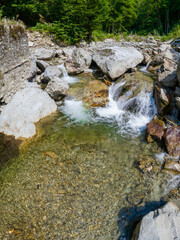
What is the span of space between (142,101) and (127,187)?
177 inches

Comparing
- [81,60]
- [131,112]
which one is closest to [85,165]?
[131,112]

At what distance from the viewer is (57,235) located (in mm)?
3023

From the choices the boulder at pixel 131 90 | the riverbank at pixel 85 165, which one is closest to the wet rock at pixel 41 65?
the riverbank at pixel 85 165

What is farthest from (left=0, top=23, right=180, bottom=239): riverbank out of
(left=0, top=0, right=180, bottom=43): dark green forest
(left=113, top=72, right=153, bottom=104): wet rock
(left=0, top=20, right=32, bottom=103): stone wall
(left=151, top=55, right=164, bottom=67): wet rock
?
(left=0, top=0, right=180, bottom=43): dark green forest

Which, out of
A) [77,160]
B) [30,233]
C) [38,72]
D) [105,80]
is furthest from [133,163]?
[38,72]

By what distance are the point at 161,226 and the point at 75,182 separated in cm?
218

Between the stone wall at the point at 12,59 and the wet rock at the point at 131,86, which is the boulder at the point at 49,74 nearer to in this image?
the stone wall at the point at 12,59

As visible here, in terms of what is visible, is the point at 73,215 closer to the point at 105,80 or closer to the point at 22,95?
the point at 22,95

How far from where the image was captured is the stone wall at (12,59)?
6.26 meters

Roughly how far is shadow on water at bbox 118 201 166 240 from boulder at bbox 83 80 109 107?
5.33 meters

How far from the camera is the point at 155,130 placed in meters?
5.57

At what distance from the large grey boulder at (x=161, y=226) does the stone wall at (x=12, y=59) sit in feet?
21.9

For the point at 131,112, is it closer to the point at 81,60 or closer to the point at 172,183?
the point at 172,183

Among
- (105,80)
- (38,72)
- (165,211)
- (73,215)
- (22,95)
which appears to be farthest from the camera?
(38,72)
